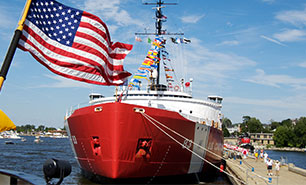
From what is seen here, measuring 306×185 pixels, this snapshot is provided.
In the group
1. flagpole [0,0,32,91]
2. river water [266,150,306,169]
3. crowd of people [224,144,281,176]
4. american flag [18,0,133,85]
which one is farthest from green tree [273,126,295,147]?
flagpole [0,0,32,91]

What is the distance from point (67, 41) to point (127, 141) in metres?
7.09

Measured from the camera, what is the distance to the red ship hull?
12.4 meters

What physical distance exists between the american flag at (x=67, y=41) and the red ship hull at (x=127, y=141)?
567 centimetres

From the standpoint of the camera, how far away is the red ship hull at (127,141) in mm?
12445

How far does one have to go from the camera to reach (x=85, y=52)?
20.7 feet

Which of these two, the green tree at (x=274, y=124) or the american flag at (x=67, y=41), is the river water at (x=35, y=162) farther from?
the green tree at (x=274, y=124)

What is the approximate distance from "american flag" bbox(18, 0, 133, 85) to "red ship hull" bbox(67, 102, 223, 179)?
5.67 meters

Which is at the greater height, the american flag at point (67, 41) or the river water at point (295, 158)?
the american flag at point (67, 41)

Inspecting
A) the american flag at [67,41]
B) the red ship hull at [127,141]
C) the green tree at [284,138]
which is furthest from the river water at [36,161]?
the green tree at [284,138]

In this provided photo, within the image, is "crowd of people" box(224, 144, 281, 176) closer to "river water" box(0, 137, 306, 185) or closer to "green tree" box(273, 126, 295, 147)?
"river water" box(0, 137, 306, 185)

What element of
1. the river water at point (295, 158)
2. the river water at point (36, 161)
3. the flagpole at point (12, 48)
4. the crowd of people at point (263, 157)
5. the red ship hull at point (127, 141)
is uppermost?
the flagpole at point (12, 48)

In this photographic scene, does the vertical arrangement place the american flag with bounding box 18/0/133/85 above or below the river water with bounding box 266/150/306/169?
above

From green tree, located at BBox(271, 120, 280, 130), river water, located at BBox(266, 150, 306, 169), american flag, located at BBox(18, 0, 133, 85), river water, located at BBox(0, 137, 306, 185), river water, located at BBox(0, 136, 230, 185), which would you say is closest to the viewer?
american flag, located at BBox(18, 0, 133, 85)

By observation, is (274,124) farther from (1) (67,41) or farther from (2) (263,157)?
(1) (67,41)
